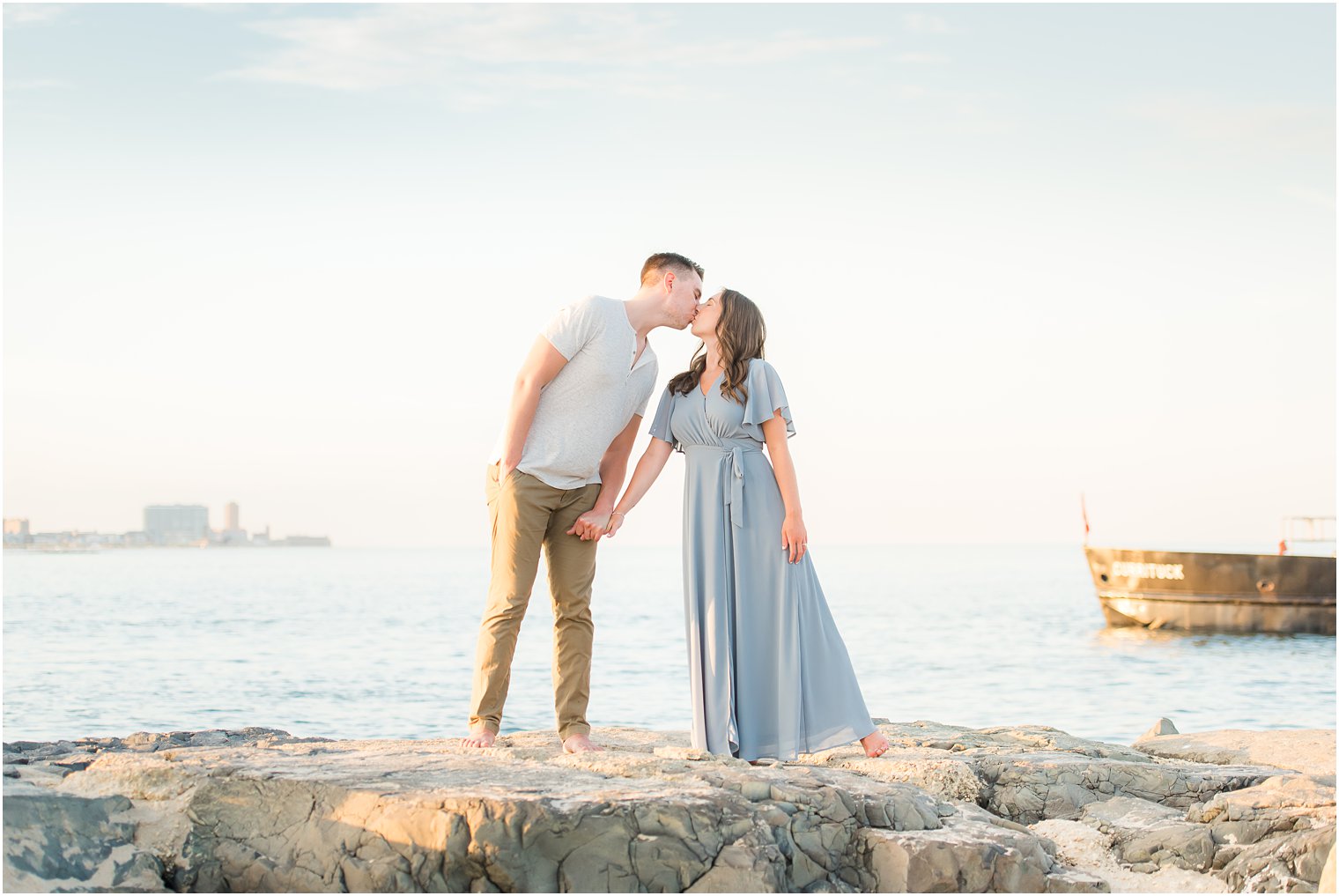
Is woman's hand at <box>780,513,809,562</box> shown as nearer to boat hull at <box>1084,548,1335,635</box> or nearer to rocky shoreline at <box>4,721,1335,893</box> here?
rocky shoreline at <box>4,721,1335,893</box>

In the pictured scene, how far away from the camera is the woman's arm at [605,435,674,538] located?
4527 millimetres

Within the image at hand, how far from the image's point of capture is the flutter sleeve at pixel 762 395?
455cm

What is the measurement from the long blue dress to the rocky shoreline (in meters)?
0.46

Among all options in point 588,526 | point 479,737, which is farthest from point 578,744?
point 588,526

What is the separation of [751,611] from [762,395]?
0.86 meters

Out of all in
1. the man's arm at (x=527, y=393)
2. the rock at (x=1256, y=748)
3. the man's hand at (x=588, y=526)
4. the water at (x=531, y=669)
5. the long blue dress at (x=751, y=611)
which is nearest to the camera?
the man's arm at (x=527, y=393)

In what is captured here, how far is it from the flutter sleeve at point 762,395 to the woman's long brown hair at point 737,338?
0.08 feet

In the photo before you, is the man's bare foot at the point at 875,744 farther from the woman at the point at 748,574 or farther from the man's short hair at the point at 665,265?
the man's short hair at the point at 665,265

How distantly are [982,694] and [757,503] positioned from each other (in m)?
14.0

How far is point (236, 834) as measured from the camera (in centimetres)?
310

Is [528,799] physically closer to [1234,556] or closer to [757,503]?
[757,503]

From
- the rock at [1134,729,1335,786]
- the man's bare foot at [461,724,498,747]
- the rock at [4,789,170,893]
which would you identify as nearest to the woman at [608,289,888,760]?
the man's bare foot at [461,724,498,747]

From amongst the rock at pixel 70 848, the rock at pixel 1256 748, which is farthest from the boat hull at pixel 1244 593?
the rock at pixel 70 848

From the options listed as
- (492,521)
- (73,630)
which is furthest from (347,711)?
(73,630)
